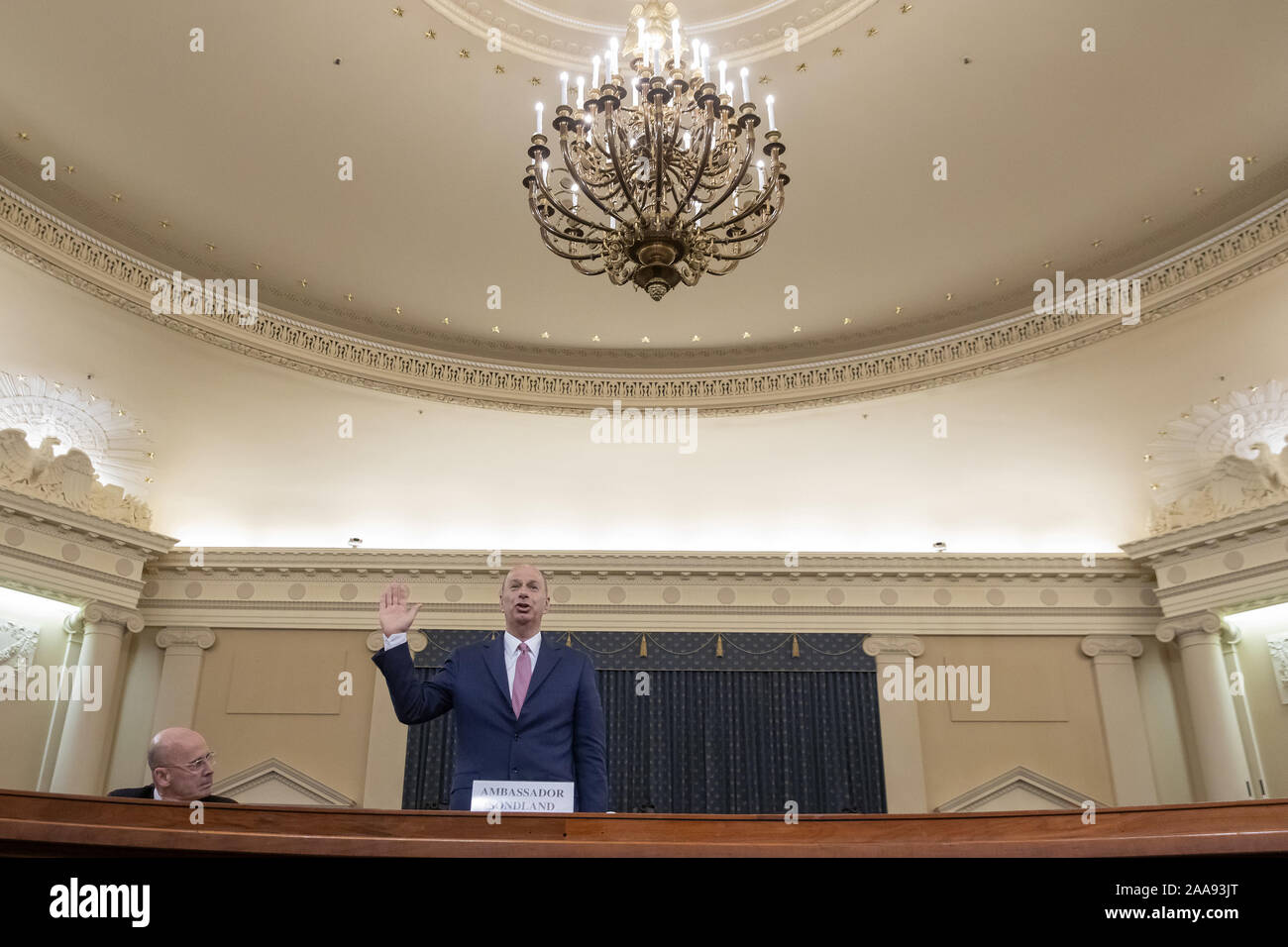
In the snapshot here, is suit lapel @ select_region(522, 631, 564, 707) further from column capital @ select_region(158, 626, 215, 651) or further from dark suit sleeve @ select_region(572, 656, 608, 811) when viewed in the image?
column capital @ select_region(158, 626, 215, 651)

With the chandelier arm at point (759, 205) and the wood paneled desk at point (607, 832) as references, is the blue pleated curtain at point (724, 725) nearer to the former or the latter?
the chandelier arm at point (759, 205)

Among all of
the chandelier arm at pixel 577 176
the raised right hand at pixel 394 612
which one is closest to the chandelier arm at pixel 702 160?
the chandelier arm at pixel 577 176

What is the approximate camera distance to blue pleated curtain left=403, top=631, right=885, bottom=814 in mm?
9508

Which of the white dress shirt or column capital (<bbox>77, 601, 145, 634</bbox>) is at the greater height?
column capital (<bbox>77, 601, 145, 634</bbox>)

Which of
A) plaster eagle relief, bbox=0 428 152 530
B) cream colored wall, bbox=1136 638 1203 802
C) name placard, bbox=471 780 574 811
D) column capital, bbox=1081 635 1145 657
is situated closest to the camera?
name placard, bbox=471 780 574 811

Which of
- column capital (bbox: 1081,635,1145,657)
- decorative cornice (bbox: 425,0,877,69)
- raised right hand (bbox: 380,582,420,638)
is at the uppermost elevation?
decorative cornice (bbox: 425,0,877,69)

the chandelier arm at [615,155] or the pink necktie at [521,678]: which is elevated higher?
the chandelier arm at [615,155]

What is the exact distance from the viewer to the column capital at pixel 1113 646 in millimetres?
9719

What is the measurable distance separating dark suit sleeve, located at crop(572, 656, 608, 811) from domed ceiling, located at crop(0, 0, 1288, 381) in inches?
203

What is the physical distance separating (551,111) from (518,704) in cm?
542

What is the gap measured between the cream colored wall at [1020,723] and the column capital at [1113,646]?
12 centimetres

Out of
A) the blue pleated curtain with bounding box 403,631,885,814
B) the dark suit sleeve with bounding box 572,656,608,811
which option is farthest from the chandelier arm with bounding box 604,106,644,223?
the blue pleated curtain with bounding box 403,631,885,814

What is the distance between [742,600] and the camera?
10.2 metres
